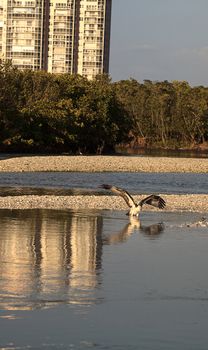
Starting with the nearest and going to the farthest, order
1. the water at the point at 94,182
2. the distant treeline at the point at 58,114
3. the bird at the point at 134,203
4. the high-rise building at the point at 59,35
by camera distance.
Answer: the bird at the point at 134,203, the water at the point at 94,182, the distant treeline at the point at 58,114, the high-rise building at the point at 59,35

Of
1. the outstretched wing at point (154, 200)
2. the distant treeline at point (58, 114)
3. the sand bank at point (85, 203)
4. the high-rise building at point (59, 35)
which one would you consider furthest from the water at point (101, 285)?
the high-rise building at point (59, 35)

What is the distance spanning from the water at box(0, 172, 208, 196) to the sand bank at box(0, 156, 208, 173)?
3017mm

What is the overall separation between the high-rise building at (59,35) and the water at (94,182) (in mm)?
117525

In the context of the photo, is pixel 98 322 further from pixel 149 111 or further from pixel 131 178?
pixel 149 111

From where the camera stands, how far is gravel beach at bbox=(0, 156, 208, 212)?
31.4 meters

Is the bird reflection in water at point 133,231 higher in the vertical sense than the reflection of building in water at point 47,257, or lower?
lower

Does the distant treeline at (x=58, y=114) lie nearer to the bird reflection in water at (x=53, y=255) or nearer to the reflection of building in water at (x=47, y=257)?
the bird reflection in water at (x=53, y=255)

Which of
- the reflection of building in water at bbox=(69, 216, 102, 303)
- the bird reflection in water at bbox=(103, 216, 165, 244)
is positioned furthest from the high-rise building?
the reflection of building in water at bbox=(69, 216, 102, 303)

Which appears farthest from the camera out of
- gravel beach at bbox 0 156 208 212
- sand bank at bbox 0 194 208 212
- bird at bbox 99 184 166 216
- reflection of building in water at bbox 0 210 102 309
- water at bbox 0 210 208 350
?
gravel beach at bbox 0 156 208 212

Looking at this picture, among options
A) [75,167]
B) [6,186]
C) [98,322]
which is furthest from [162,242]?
[75,167]

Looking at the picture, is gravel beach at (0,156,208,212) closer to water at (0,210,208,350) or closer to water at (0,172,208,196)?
water at (0,172,208,196)

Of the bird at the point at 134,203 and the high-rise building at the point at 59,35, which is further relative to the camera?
the high-rise building at the point at 59,35

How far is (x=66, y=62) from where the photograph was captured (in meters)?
174

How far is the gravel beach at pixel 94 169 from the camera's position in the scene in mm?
31359
